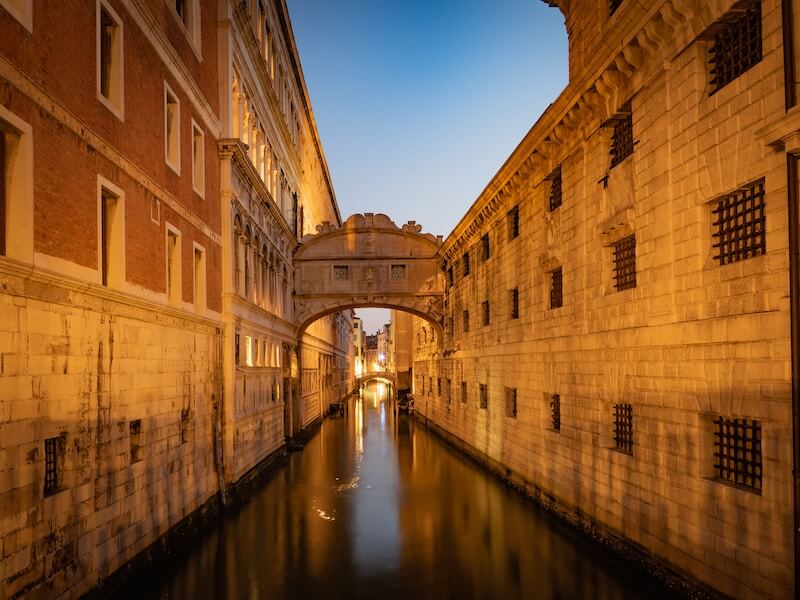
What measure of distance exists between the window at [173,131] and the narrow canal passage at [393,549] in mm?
8600

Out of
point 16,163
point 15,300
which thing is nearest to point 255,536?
point 15,300

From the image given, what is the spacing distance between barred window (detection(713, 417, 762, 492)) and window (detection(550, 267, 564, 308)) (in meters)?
6.93

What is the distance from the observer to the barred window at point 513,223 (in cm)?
1989

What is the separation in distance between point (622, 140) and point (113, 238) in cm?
992

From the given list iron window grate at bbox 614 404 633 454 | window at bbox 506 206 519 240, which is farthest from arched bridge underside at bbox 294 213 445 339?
iron window grate at bbox 614 404 633 454

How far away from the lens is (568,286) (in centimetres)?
1479

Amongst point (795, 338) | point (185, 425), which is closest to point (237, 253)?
point (185, 425)

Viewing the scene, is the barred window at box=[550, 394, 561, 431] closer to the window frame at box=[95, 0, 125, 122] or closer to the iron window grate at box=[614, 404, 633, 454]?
the iron window grate at box=[614, 404, 633, 454]

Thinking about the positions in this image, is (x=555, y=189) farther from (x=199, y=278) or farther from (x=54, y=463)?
(x=54, y=463)

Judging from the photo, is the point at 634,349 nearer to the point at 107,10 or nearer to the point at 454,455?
the point at 107,10

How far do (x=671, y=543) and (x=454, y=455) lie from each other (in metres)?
17.1

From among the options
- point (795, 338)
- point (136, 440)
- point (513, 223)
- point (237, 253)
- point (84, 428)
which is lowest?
point (136, 440)

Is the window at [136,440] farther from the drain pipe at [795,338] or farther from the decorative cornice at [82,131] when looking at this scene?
the drain pipe at [795,338]

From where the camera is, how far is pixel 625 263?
12062 mm
